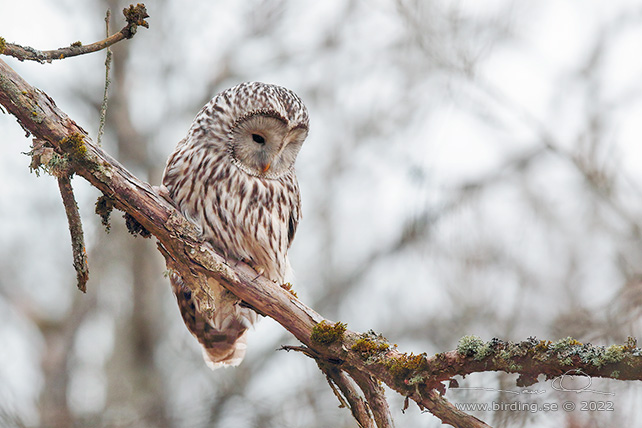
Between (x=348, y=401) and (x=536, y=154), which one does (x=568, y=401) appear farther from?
(x=536, y=154)

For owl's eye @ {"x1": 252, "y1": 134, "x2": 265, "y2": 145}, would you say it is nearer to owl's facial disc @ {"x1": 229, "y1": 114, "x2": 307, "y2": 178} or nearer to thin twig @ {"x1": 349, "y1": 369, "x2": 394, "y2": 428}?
owl's facial disc @ {"x1": 229, "y1": 114, "x2": 307, "y2": 178}

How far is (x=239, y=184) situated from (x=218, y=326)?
1144 mm

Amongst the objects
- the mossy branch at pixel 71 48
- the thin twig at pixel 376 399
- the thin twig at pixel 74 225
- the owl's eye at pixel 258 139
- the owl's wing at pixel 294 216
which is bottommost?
the thin twig at pixel 376 399

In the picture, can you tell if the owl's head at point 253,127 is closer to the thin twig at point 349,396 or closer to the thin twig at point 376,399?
the thin twig at point 349,396

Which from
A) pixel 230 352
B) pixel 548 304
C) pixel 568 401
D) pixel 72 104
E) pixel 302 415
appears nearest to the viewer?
pixel 568 401

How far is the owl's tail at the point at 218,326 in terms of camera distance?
4398 mm

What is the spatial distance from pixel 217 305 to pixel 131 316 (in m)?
7.03

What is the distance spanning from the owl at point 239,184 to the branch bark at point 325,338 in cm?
36

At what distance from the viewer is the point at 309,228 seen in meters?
11.2

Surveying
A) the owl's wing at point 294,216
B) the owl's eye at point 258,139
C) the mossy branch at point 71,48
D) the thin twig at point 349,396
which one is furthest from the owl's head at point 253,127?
the thin twig at point 349,396

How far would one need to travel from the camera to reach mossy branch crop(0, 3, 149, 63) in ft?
9.37

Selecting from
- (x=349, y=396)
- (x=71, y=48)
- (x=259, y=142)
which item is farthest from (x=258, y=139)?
(x=349, y=396)

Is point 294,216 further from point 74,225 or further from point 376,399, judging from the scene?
point 74,225

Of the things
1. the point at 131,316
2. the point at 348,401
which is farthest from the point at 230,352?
the point at 131,316
